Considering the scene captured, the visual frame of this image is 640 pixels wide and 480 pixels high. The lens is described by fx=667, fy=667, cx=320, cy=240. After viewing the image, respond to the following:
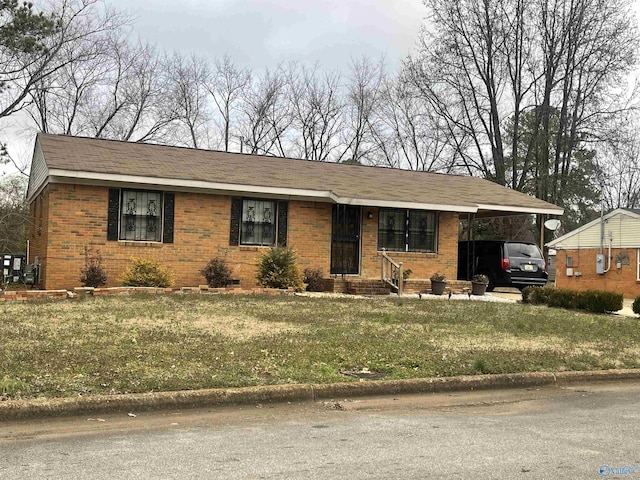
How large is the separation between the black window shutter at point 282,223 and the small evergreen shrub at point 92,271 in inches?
192

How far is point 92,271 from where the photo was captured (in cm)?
1584

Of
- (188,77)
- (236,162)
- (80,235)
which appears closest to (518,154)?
(188,77)

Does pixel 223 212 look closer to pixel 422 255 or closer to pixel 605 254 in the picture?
pixel 422 255

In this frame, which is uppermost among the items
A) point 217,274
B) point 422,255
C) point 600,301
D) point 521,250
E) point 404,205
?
point 404,205

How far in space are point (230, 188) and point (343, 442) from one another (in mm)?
12796

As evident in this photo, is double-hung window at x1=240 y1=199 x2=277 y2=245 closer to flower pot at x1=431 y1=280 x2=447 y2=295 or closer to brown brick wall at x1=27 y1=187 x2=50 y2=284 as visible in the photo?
flower pot at x1=431 y1=280 x2=447 y2=295

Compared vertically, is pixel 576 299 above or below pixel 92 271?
below

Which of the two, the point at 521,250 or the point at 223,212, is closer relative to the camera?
the point at 223,212

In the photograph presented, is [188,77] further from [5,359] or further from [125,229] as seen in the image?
[5,359]

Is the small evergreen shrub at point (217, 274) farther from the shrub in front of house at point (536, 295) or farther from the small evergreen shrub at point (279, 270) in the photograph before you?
the shrub in front of house at point (536, 295)

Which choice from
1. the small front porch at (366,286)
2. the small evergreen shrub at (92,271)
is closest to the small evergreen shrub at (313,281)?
the small front porch at (366,286)

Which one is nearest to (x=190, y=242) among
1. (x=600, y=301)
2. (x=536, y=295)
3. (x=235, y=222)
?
(x=235, y=222)

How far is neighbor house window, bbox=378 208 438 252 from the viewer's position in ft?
65.3

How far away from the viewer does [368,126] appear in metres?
42.9
